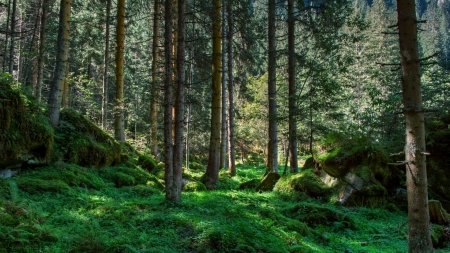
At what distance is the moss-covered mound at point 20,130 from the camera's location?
719 cm

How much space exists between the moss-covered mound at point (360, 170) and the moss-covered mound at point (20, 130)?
29.8ft

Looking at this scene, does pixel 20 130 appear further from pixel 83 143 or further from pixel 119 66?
pixel 119 66

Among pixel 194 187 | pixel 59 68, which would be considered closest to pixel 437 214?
pixel 194 187

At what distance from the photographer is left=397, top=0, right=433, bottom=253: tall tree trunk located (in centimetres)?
489

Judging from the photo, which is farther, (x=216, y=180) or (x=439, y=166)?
(x=216, y=180)

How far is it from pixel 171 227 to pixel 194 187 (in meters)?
5.66

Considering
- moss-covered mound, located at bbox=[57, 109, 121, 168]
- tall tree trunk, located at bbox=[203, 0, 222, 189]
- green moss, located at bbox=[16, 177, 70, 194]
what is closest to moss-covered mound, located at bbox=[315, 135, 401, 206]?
tall tree trunk, located at bbox=[203, 0, 222, 189]

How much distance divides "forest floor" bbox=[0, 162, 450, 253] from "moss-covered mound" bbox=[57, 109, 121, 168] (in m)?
2.06

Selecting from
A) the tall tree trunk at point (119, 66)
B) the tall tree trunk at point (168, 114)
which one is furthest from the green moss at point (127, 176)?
the tall tree trunk at point (119, 66)

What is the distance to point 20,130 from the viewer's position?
772 cm

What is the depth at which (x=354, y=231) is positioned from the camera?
711cm

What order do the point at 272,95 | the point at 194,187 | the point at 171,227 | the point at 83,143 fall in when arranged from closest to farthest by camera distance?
the point at 171,227 < the point at 83,143 < the point at 194,187 < the point at 272,95

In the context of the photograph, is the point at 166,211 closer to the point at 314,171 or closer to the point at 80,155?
the point at 80,155

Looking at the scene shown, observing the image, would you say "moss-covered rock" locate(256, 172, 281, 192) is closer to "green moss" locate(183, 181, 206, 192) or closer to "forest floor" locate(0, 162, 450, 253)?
"green moss" locate(183, 181, 206, 192)
